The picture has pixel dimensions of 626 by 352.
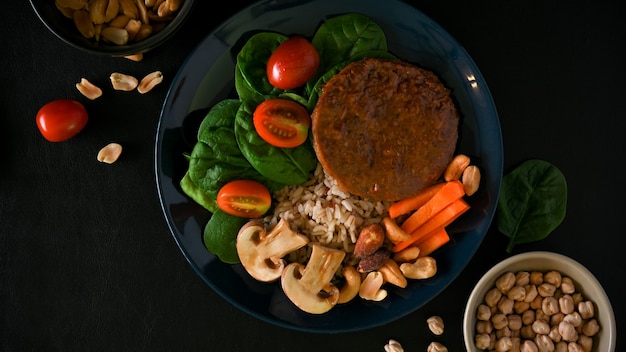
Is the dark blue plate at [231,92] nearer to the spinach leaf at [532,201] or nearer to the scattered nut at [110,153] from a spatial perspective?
the spinach leaf at [532,201]

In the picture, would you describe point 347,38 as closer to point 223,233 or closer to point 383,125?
point 383,125

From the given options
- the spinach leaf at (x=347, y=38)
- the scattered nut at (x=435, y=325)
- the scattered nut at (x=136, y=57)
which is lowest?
the scattered nut at (x=435, y=325)

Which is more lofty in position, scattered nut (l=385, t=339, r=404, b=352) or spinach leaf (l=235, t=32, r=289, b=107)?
spinach leaf (l=235, t=32, r=289, b=107)

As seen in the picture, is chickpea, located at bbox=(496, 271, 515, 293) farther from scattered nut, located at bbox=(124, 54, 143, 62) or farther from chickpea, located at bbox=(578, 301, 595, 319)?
scattered nut, located at bbox=(124, 54, 143, 62)

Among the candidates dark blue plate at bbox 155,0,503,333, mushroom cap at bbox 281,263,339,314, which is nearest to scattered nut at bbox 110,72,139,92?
dark blue plate at bbox 155,0,503,333

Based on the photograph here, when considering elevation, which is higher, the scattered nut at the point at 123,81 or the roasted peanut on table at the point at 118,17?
the roasted peanut on table at the point at 118,17

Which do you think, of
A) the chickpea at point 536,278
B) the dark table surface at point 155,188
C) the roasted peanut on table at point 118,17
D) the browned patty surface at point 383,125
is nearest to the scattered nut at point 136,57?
the dark table surface at point 155,188

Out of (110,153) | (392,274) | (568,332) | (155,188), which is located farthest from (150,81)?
(568,332)
